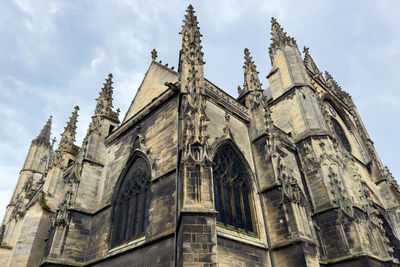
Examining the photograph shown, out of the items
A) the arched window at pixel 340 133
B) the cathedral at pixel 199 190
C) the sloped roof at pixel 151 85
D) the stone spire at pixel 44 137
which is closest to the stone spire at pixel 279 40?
the cathedral at pixel 199 190

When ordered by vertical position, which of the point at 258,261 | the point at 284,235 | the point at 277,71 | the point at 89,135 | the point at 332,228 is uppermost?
the point at 277,71

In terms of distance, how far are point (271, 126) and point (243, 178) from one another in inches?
98.5

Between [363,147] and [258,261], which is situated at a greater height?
[363,147]

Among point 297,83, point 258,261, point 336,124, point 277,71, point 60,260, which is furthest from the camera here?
point 336,124

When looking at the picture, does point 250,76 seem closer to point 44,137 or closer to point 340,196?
point 340,196

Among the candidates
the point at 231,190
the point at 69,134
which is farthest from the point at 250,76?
the point at 69,134

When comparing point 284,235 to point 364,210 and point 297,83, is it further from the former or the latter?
point 297,83

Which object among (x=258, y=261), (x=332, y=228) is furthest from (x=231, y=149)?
(x=332, y=228)

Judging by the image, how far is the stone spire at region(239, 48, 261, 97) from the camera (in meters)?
12.7

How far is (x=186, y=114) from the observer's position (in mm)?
8117

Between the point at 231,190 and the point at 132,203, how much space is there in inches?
139

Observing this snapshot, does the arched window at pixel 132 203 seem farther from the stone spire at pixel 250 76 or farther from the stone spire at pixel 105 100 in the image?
the stone spire at pixel 250 76

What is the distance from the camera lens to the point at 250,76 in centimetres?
1320

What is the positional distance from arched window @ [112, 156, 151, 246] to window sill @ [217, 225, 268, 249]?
2.61 m
